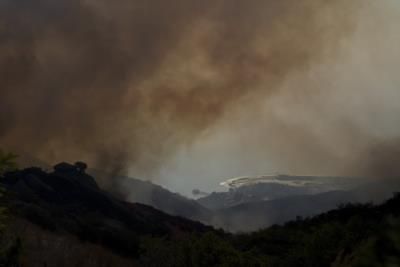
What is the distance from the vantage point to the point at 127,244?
82.6 m

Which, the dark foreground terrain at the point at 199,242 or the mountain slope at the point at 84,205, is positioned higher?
the mountain slope at the point at 84,205

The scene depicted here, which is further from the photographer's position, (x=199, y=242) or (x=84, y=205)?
(x=84, y=205)

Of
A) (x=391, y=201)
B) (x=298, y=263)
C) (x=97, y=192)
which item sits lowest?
(x=298, y=263)

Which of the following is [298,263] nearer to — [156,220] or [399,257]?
[399,257]

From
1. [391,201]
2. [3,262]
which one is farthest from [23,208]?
[3,262]

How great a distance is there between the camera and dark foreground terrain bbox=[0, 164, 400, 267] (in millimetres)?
15622

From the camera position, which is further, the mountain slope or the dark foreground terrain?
the mountain slope

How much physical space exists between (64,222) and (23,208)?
7326 millimetres

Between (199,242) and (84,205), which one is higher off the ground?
(84,205)

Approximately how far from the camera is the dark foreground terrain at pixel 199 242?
15.6m

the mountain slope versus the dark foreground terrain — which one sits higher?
the mountain slope

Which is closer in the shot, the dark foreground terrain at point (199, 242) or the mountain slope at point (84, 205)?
the dark foreground terrain at point (199, 242)

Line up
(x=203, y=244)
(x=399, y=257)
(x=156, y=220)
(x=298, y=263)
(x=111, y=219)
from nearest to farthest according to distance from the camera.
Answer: (x=399, y=257), (x=203, y=244), (x=298, y=263), (x=111, y=219), (x=156, y=220)

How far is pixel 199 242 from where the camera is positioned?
107 ft
